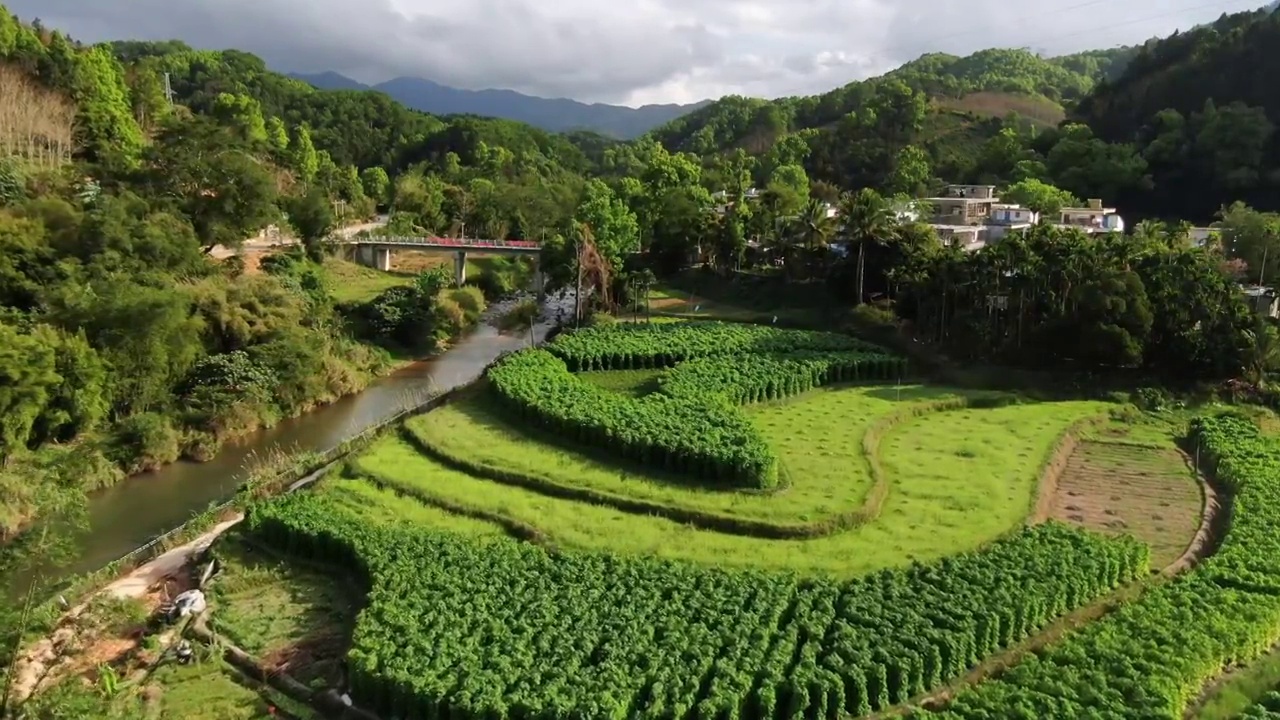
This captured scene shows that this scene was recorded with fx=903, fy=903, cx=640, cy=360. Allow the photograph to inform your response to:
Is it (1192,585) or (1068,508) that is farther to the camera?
(1068,508)

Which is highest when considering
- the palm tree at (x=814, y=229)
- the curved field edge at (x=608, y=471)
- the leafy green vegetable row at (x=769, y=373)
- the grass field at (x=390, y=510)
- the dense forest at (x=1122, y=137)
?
the dense forest at (x=1122, y=137)

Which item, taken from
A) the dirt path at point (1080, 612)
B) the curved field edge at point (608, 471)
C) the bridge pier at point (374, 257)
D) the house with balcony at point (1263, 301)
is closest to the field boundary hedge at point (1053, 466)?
the dirt path at point (1080, 612)

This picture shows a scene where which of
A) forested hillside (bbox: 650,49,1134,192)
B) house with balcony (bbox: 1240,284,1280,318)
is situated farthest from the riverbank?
forested hillside (bbox: 650,49,1134,192)

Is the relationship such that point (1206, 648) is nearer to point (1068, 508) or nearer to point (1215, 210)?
point (1068, 508)

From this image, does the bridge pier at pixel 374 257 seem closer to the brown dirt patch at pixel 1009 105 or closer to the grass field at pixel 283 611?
the grass field at pixel 283 611

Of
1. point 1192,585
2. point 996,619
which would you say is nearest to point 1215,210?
point 1192,585

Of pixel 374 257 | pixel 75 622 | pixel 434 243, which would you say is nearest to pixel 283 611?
pixel 75 622
